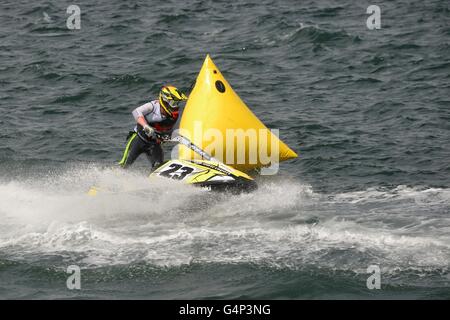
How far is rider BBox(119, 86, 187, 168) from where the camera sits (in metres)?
12.9

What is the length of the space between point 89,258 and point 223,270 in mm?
1694

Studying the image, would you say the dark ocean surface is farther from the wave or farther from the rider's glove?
the rider's glove

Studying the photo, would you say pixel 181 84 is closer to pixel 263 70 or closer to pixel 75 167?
pixel 263 70

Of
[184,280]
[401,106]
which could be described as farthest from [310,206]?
[401,106]

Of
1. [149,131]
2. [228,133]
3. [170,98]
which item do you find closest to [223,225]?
[149,131]

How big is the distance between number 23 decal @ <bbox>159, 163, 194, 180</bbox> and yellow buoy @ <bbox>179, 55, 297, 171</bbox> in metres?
0.81

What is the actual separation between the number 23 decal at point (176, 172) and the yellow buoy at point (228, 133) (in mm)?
810

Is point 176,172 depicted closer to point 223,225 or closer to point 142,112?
point 142,112

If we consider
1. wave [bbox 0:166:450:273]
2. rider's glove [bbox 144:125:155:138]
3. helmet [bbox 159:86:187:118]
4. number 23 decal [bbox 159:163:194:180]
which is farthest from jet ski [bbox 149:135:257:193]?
helmet [bbox 159:86:187:118]

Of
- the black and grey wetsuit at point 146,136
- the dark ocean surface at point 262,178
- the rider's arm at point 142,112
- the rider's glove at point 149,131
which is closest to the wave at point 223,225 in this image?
the dark ocean surface at point 262,178

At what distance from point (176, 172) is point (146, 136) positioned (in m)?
1.24

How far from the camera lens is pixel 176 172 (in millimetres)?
12359

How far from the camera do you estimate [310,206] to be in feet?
39.8

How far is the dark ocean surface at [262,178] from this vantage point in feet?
30.9
